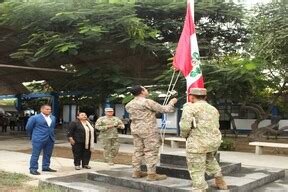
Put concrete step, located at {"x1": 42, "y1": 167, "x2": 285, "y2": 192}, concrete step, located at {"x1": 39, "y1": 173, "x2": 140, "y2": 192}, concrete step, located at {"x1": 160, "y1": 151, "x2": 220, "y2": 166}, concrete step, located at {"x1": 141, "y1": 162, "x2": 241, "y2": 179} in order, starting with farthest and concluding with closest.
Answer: concrete step, located at {"x1": 160, "y1": 151, "x2": 220, "y2": 166}
concrete step, located at {"x1": 141, "y1": 162, "x2": 241, "y2": 179}
concrete step, located at {"x1": 39, "y1": 173, "x2": 140, "y2": 192}
concrete step, located at {"x1": 42, "y1": 167, "x2": 285, "y2": 192}

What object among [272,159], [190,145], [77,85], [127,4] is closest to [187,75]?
[190,145]

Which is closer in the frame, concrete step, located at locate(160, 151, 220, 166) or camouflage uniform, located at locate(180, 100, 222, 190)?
camouflage uniform, located at locate(180, 100, 222, 190)

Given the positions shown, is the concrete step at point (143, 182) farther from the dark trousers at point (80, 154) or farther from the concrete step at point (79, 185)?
the dark trousers at point (80, 154)

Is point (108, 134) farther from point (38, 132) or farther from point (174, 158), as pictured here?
point (174, 158)

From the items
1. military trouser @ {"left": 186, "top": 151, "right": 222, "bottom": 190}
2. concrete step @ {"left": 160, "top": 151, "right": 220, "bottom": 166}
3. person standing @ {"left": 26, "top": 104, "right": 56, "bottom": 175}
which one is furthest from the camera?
person standing @ {"left": 26, "top": 104, "right": 56, "bottom": 175}

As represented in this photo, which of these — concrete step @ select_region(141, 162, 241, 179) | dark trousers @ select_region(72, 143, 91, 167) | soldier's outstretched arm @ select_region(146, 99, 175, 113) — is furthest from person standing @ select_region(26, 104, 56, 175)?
soldier's outstretched arm @ select_region(146, 99, 175, 113)

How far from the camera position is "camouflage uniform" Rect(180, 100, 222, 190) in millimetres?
6551

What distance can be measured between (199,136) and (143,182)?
1649 mm

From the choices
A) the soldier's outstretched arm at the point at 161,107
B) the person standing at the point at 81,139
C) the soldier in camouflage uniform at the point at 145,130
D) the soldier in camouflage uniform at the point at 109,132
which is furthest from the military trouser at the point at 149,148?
the soldier in camouflage uniform at the point at 109,132

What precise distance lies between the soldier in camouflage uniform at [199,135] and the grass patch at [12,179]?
352 cm

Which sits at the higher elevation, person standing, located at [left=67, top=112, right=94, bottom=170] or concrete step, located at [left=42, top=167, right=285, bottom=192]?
person standing, located at [left=67, top=112, right=94, bottom=170]

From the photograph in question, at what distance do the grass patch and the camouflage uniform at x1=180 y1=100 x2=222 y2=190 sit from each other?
11.6ft

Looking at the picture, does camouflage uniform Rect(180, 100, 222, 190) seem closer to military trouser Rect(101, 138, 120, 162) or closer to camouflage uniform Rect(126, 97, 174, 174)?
camouflage uniform Rect(126, 97, 174, 174)

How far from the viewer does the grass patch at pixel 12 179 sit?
8.17 metres
